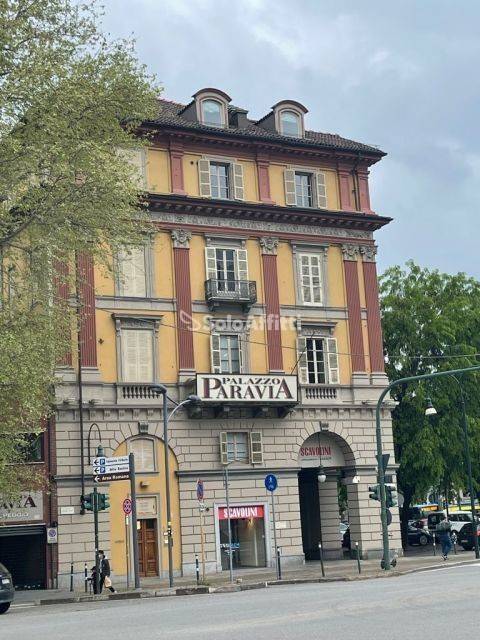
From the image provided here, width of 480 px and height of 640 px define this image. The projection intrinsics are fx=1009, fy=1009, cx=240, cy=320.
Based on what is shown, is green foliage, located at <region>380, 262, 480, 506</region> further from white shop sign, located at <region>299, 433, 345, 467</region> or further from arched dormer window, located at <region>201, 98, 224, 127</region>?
arched dormer window, located at <region>201, 98, 224, 127</region>

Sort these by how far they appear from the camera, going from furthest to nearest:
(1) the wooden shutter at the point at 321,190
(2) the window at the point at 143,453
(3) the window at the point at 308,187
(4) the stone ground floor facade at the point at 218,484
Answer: (1) the wooden shutter at the point at 321,190 → (3) the window at the point at 308,187 → (2) the window at the point at 143,453 → (4) the stone ground floor facade at the point at 218,484

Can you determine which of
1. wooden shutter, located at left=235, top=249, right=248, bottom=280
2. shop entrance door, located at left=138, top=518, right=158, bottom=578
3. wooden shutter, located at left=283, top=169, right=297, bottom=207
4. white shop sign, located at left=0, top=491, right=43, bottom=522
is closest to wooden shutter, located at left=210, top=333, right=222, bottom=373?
wooden shutter, located at left=235, top=249, right=248, bottom=280

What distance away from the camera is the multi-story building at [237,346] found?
39.3 meters

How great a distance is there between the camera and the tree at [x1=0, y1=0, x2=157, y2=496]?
26.6m

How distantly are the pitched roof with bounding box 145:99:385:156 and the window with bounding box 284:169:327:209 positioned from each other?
52.6 inches

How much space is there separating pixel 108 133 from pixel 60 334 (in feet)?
21.1

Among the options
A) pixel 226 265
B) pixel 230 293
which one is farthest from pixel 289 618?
pixel 226 265

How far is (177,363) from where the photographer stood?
4066cm

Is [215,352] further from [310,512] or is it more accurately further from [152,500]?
[310,512]

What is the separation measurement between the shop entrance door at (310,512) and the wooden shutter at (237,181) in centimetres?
1272

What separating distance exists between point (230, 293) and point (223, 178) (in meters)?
5.25

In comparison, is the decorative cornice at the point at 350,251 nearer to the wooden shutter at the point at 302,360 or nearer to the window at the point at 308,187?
the window at the point at 308,187

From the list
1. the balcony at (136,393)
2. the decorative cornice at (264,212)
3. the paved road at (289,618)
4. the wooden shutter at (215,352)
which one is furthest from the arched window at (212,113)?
the paved road at (289,618)

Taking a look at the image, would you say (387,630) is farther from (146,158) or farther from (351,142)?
(351,142)
